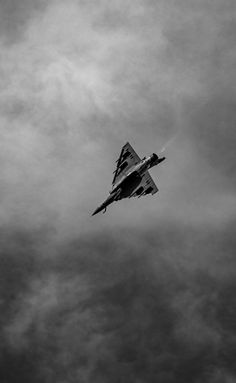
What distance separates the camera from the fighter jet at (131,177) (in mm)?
139625

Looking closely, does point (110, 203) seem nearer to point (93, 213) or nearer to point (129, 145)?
point (93, 213)

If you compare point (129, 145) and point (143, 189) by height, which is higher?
point (129, 145)

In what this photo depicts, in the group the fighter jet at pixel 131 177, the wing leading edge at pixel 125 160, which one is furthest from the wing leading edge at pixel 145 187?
the wing leading edge at pixel 125 160

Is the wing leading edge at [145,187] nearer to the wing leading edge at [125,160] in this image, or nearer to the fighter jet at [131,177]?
the fighter jet at [131,177]

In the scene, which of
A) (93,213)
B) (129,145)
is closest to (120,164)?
(129,145)

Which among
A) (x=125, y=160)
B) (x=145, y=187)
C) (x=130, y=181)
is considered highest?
(x=125, y=160)

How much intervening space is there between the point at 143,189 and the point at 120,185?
20.9 feet

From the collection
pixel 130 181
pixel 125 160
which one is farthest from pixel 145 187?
pixel 125 160

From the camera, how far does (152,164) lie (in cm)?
13850

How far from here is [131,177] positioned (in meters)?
141

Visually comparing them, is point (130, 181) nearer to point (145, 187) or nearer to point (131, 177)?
point (131, 177)

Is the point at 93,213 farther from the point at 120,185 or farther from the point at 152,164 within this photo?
the point at 152,164

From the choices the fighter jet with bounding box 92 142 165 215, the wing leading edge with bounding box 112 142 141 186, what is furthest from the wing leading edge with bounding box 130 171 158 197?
the wing leading edge with bounding box 112 142 141 186

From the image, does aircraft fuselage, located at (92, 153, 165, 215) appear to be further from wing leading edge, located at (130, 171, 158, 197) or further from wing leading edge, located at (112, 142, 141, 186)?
wing leading edge, located at (112, 142, 141, 186)
